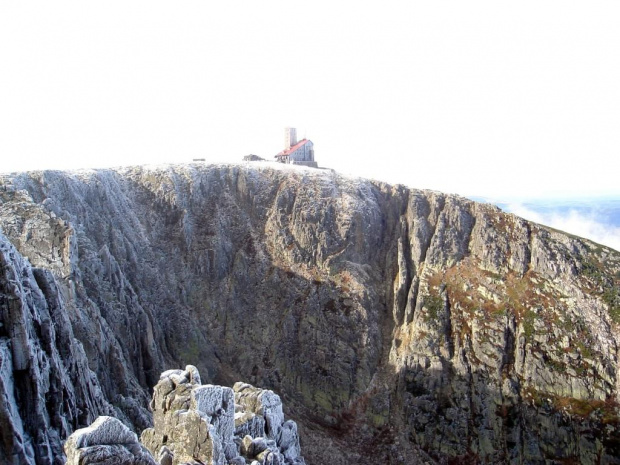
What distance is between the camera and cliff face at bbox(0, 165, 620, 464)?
178 ft

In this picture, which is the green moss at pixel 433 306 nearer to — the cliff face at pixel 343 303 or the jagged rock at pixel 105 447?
the cliff face at pixel 343 303

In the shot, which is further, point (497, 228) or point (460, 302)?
point (497, 228)

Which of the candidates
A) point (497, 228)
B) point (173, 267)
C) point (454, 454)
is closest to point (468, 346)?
point (454, 454)

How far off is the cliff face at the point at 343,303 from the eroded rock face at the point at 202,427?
2253 cm

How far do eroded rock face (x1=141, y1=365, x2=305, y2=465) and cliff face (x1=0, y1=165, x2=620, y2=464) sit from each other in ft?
73.9

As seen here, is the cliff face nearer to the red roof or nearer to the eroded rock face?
the red roof

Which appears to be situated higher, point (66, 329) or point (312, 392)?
point (66, 329)

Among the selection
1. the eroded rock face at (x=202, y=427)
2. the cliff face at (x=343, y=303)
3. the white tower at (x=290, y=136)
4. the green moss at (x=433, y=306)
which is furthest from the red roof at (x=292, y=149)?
the eroded rock face at (x=202, y=427)

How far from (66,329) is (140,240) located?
3632cm

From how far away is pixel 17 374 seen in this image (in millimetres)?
25938

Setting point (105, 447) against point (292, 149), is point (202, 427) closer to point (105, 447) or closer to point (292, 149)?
point (105, 447)

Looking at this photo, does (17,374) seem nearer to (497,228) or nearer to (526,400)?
(526,400)

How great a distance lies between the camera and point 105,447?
13180mm

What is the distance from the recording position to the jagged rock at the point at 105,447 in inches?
504
